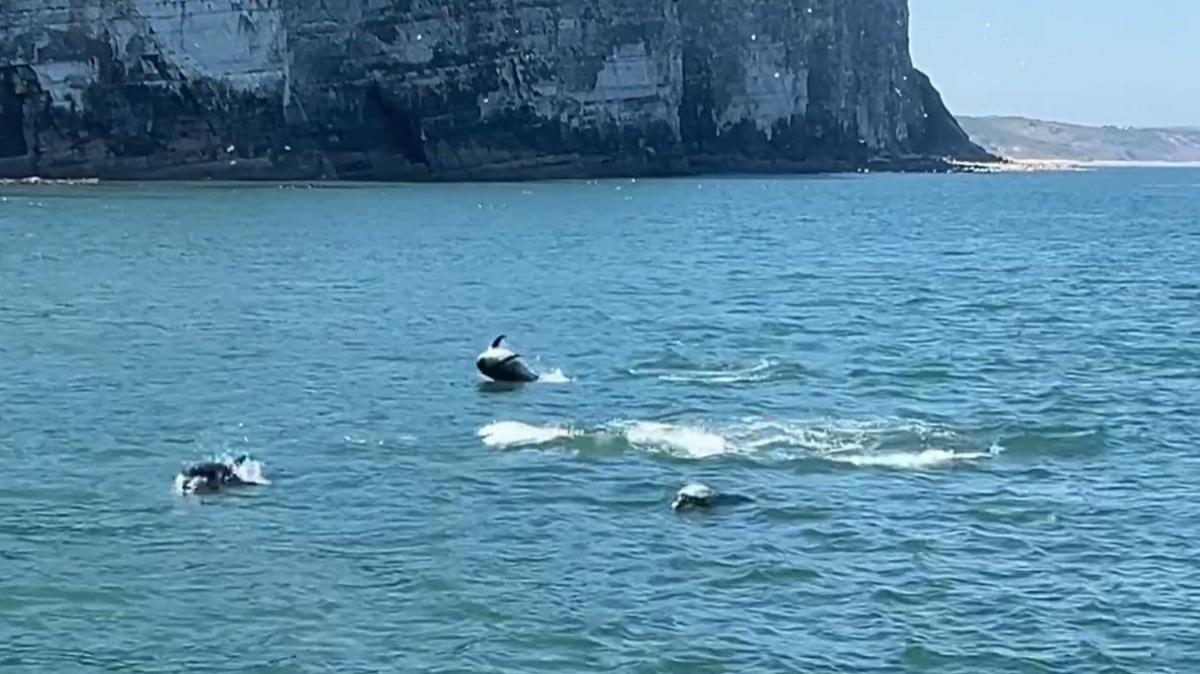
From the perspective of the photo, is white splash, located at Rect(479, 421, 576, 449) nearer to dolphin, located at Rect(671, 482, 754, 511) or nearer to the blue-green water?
the blue-green water

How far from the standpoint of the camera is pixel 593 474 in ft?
86.7

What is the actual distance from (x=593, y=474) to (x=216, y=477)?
493 cm

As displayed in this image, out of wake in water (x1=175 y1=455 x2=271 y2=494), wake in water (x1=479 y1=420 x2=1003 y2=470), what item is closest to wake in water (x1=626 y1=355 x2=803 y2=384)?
wake in water (x1=479 y1=420 x2=1003 y2=470)

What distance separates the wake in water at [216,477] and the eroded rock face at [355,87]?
307 feet

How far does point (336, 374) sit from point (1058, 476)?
1504cm

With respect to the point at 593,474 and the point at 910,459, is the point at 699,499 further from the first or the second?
the point at 910,459

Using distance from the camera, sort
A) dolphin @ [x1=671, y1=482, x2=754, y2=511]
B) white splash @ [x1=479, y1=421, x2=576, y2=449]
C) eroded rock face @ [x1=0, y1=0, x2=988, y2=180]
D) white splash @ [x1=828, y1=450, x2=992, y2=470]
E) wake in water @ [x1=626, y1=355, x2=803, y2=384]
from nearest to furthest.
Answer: dolphin @ [x1=671, y1=482, x2=754, y2=511], white splash @ [x1=828, y1=450, x2=992, y2=470], white splash @ [x1=479, y1=421, x2=576, y2=449], wake in water @ [x1=626, y1=355, x2=803, y2=384], eroded rock face @ [x1=0, y1=0, x2=988, y2=180]

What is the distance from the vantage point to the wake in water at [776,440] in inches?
1092

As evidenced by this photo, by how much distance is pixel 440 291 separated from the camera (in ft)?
182

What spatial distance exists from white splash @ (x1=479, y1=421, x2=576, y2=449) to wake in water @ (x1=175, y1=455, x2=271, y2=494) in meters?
4.26

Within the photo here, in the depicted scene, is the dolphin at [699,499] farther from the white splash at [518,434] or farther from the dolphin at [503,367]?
the dolphin at [503,367]

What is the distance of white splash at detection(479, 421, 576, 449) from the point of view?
29.1 m

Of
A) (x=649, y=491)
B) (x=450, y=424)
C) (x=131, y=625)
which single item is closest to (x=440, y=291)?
(x=450, y=424)

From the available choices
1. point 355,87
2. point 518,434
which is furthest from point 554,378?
point 355,87
